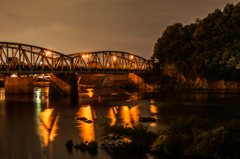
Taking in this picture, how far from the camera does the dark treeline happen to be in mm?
85312

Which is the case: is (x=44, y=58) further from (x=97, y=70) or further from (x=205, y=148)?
(x=205, y=148)

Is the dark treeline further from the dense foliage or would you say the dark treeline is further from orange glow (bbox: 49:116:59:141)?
the dense foliage

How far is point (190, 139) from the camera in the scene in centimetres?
2027

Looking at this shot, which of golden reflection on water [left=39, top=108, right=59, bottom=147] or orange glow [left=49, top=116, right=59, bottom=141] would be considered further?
orange glow [left=49, top=116, right=59, bottom=141]

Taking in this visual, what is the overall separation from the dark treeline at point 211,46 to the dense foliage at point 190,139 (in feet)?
230

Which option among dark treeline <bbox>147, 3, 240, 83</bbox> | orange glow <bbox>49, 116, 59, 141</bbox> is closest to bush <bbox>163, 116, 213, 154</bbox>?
orange glow <bbox>49, 116, 59, 141</bbox>

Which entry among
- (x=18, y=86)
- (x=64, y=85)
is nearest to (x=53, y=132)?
(x=64, y=85)

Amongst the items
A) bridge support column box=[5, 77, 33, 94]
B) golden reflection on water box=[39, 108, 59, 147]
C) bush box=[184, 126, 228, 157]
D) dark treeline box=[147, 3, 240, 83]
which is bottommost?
golden reflection on water box=[39, 108, 59, 147]

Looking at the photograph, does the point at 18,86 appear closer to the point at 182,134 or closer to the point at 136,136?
the point at 136,136

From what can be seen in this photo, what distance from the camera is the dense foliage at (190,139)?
Answer: 1895cm

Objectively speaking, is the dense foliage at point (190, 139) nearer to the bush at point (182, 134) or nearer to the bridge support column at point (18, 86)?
the bush at point (182, 134)

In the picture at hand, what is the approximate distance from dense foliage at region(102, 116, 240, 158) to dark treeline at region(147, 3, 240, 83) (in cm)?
7025

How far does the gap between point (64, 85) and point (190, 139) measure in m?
68.0

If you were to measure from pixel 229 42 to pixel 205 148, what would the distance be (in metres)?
74.5
